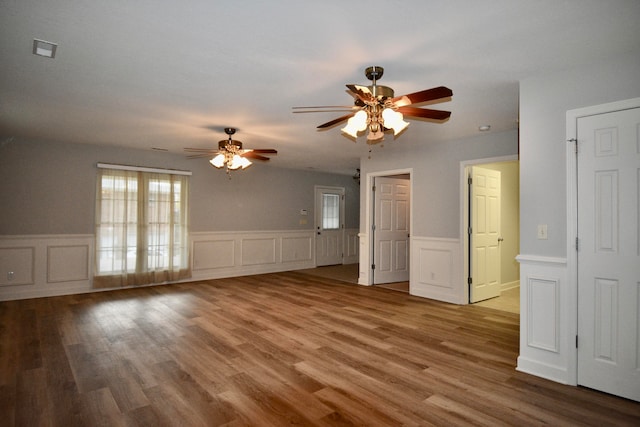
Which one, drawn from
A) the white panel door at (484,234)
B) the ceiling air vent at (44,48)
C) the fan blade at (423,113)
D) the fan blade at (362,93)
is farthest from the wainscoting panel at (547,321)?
the ceiling air vent at (44,48)

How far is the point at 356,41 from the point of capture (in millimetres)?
2408

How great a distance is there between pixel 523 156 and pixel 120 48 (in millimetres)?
3393

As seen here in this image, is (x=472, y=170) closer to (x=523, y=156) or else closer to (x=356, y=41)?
(x=523, y=156)

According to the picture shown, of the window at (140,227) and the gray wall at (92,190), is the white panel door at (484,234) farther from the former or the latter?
the window at (140,227)

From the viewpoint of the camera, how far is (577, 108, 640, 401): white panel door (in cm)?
248

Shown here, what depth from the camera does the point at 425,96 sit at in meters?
2.51

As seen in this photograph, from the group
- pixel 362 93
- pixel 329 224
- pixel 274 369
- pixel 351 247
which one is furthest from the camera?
pixel 351 247

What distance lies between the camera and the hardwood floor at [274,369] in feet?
7.46

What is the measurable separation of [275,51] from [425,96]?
45.9 inches

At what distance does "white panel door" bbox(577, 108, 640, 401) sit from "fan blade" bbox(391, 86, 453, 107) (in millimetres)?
1221

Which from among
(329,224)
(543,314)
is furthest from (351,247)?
(543,314)

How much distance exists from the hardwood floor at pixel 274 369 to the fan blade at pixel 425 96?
2163 millimetres

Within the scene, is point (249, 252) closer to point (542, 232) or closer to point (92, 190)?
point (92, 190)

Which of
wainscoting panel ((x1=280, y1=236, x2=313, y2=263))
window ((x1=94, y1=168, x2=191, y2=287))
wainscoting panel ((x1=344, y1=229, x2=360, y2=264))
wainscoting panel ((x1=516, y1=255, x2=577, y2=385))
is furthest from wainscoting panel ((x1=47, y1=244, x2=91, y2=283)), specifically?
wainscoting panel ((x1=516, y1=255, x2=577, y2=385))
